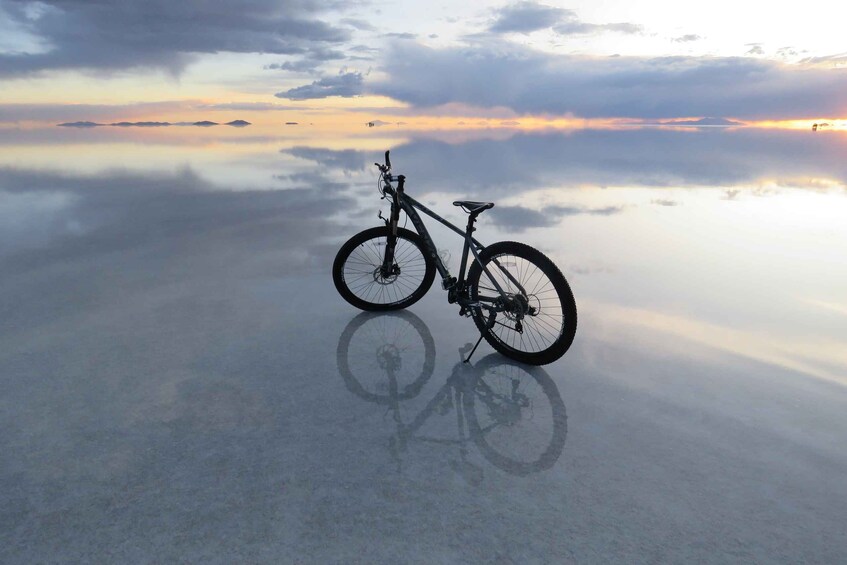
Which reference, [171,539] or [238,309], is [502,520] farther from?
[238,309]

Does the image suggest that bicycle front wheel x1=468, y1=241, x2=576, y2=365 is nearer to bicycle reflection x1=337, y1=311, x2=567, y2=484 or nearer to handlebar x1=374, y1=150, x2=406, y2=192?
bicycle reflection x1=337, y1=311, x2=567, y2=484

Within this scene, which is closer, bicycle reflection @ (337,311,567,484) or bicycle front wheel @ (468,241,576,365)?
bicycle reflection @ (337,311,567,484)

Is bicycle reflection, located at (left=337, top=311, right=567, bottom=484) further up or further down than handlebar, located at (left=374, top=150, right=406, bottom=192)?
further down

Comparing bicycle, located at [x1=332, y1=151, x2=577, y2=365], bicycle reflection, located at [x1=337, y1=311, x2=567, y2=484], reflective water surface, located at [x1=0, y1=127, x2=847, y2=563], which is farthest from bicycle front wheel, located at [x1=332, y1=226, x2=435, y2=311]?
bicycle reflection, located at [x1=337, y1=311, x2=567, y2=484]

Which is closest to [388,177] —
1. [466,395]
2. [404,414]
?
[466,395]

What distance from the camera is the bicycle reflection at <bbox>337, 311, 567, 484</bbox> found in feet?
11.5

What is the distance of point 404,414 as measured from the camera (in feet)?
12.9

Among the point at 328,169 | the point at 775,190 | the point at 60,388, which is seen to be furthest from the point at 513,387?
the point at 328,169

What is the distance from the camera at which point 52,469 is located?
3254 mm

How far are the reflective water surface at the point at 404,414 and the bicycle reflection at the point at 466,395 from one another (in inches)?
0.9

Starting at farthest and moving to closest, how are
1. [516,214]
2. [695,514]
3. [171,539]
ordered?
[516,214]
[695,514]
[171,539]

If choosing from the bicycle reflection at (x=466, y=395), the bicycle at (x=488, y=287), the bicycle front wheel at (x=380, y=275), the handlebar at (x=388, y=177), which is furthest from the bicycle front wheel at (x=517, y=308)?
the handlebar at (x=388, y=177)

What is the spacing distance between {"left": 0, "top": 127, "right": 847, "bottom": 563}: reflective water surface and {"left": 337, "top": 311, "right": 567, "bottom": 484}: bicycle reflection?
23 mm

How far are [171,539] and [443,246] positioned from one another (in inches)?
260
